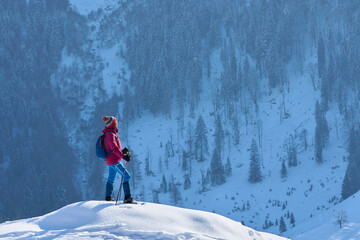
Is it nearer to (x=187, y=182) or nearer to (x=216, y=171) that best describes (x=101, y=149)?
(x=216, y=171)

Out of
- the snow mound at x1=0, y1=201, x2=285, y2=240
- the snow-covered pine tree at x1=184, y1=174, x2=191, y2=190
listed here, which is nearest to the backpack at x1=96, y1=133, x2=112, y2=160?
the snow mound at x1=0, y1=201, x2=285, y2=240

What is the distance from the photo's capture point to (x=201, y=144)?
101 meters

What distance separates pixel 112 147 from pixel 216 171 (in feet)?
261

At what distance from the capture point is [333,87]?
101 m

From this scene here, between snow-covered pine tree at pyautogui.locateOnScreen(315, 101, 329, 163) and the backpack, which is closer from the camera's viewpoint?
the backpack

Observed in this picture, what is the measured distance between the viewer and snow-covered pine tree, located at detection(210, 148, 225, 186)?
296 ft

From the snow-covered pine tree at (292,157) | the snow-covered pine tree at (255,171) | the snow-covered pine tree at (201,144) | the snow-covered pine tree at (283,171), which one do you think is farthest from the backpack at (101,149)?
the snow-covered pine tree at (201,144)

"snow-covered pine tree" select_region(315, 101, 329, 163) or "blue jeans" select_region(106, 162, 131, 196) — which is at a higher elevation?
"snow-covered pine tree" select_region(315, 101, 329, 163)

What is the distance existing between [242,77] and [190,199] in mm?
39154

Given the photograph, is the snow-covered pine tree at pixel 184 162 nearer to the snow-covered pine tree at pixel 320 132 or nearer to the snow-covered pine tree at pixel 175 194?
the snow-covered pine tree at pixel 175 194

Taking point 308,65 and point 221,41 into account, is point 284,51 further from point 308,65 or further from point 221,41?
point 221,41

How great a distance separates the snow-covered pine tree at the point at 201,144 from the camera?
100250 mm

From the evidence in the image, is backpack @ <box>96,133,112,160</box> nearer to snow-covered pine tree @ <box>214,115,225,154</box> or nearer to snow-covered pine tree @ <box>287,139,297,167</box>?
snow-covered pine tree @ <box>287,139,297,167</box>

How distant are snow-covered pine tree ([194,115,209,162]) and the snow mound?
289ft
